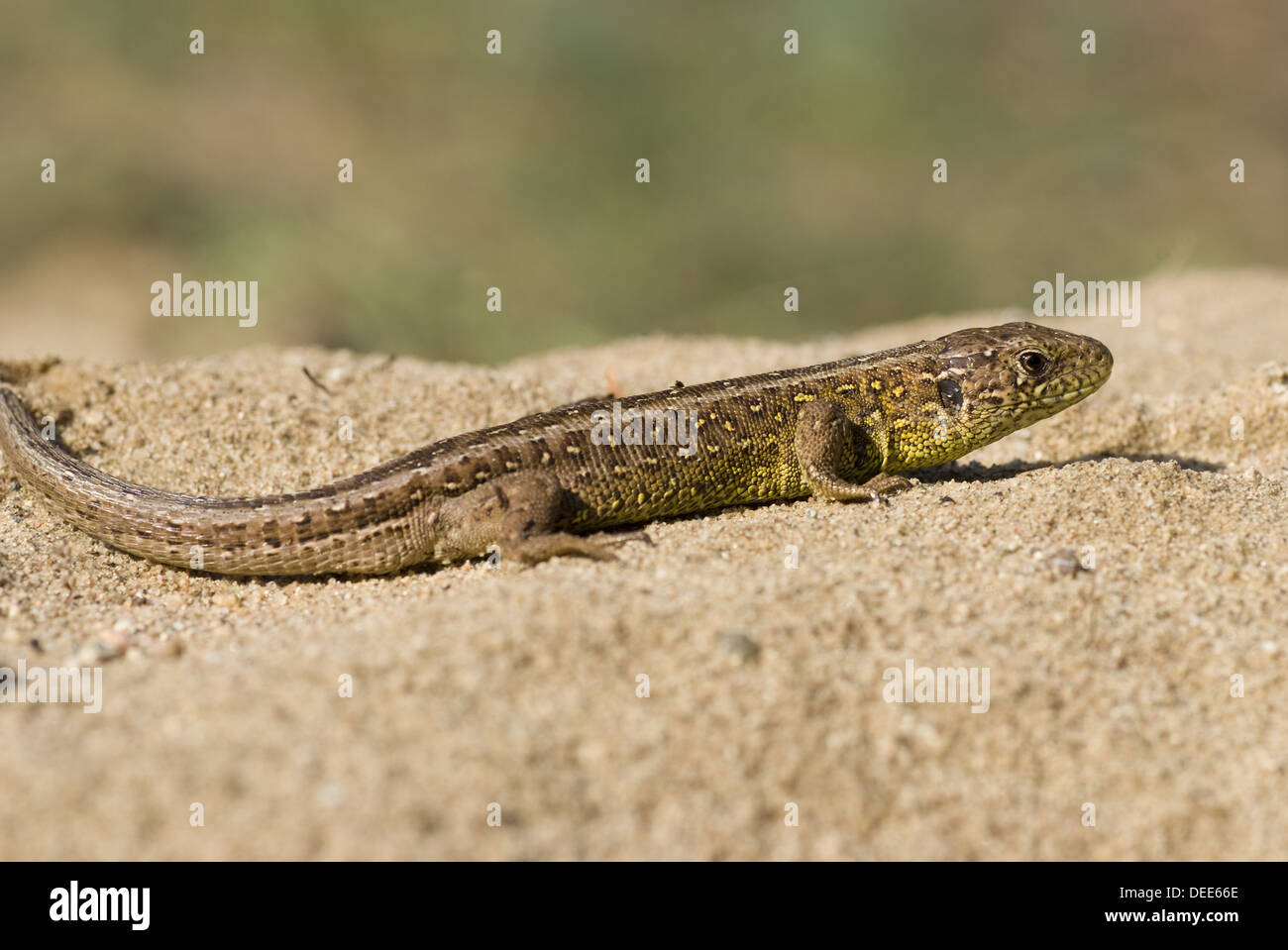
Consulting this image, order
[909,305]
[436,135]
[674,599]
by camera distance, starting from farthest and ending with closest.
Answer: [436,135] < [909,305] < [674,599]

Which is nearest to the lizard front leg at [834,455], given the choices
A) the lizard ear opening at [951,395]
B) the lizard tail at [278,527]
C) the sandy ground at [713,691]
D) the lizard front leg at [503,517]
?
the sandy ground at [713,691]

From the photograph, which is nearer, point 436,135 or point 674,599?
point 674,599

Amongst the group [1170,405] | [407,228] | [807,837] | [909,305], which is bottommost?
[807,837]

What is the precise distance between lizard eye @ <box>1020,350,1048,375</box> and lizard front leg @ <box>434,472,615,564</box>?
2792mm

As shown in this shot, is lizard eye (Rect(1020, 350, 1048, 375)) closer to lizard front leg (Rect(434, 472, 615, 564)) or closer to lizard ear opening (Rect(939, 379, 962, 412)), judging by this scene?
lizard ear opening (Rect(939, 379, 962, 412))

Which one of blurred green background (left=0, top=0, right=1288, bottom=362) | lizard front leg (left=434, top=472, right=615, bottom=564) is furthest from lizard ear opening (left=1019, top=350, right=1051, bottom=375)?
blurred green background (left=0, top=0, right=1288, bottom=362)

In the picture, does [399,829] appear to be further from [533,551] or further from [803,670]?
[533,551]

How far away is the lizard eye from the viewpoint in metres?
6.32

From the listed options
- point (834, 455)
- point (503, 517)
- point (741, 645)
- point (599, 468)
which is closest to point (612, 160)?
point (834, 455)

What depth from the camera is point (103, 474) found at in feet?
19.5

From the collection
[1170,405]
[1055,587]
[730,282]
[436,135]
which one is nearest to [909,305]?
[730,282]

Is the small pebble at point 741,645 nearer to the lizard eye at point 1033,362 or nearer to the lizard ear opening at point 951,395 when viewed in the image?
the lizard ear opening at point 951,395

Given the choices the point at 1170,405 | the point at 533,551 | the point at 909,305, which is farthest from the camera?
the point at 909,305
